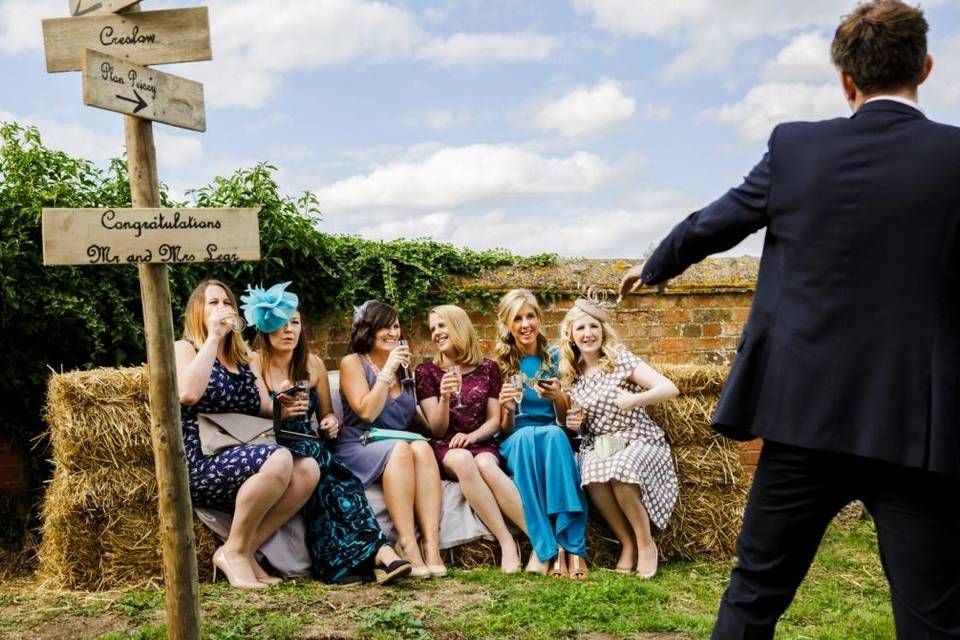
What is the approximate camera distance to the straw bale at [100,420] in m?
4.86

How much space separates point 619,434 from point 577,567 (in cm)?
79

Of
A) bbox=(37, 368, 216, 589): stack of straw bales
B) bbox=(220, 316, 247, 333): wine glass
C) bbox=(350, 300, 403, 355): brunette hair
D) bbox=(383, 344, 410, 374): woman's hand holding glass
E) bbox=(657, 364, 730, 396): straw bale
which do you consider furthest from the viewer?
bbox=(657, 364, 730, 396): straw bale

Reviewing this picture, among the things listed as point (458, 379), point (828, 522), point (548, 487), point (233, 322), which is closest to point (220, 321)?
point (233, 322)

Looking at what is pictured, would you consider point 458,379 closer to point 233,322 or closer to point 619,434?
point 619,434

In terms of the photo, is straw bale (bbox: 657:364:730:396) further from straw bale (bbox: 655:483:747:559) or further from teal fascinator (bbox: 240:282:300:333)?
teal fascinator (bbox: 240:282:300:333)

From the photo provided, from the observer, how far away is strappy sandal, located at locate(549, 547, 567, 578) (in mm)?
4945

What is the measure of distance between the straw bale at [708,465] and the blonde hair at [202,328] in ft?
8.56

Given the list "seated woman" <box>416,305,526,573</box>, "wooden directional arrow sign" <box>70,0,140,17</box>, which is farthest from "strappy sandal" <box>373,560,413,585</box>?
→ "wooden directional arrow sign" <box>70,0,140,17</box>

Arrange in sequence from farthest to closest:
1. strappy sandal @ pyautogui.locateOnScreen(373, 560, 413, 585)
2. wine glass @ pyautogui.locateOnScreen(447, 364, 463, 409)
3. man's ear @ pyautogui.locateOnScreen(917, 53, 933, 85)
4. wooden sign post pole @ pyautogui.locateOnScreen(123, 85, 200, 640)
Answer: wine glass @ pyautogui.locateOnScreen(447, 364, 463, 409) < strappy sandal @ pyautogui.locateOnScreen(373, 560, 413, 585) < wooden sign post pole @ pyautogui.locateOnScreen(123, 85, 200, 640) < man's ear @ pyautogui.locateOnScreen(917, 53, 933, 85)

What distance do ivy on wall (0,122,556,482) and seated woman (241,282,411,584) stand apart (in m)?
1.28

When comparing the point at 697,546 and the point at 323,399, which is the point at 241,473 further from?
the point at 697,546

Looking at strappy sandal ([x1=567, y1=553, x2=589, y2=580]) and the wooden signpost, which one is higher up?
the wooden signpost

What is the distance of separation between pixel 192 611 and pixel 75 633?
847 millimetres

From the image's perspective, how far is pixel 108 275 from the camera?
5.92 m
